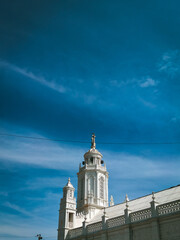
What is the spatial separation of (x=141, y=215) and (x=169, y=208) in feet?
13.5

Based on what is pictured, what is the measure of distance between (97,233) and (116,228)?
4.18 metres

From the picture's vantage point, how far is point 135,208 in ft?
107

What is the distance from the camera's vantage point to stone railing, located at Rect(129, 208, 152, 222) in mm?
26000

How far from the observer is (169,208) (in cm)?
2375

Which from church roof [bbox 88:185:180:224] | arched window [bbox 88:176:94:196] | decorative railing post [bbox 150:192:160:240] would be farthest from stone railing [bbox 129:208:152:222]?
arched window [bbox 88:176:94:196]

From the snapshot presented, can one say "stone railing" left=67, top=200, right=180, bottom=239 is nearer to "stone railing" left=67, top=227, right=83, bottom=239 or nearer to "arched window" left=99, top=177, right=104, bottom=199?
"stone railing" left=67, top=227, right=83, bottom=239

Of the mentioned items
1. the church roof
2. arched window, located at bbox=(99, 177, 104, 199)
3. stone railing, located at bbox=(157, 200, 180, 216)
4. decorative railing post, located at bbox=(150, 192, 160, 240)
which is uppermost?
arched window, located at bbox=(99, 177, 104, 199)

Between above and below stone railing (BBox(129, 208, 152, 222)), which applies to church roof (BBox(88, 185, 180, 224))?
above

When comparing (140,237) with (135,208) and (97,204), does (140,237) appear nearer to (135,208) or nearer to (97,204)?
(135,208)

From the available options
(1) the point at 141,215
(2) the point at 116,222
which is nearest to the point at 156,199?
(1) the point at 141,215

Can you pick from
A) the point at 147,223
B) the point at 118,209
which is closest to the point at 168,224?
the point at 147,223

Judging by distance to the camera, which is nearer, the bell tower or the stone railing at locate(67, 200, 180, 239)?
the stone railing at locate(67, 200, 180, 239)

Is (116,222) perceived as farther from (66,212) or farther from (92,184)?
(92,184)

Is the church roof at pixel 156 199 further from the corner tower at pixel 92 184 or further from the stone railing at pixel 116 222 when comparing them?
the corner tower at pixel 92 184
